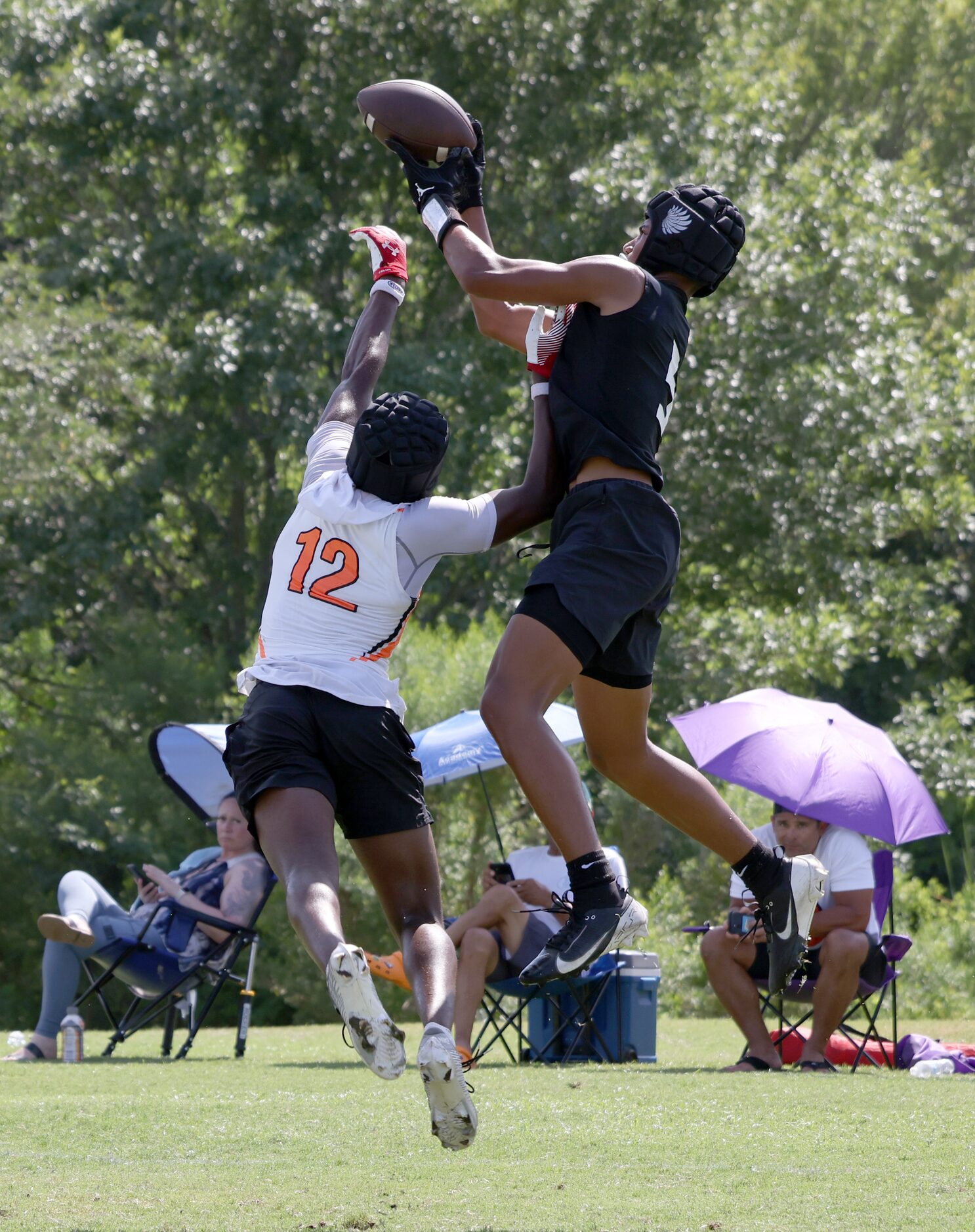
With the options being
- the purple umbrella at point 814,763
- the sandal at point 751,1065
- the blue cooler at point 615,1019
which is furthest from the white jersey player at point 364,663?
the blue cooler at point 615,1019

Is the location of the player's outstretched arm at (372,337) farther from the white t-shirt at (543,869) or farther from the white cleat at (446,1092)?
the white t-shirt at (543,869)

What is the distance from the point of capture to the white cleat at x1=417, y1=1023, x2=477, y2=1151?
3848 mm

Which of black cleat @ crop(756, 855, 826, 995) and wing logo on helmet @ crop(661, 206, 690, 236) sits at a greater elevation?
wing logo on helmet @ crop(661, 206, 690, 236)

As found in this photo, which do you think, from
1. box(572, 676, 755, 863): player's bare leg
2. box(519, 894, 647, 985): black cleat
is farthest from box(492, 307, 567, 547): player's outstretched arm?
box(519, 894, 647, 985): black cleat

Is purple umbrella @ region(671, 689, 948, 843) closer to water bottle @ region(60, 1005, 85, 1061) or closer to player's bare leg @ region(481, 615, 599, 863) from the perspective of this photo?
water bottle @ region(60, 1005, 85, 1061)

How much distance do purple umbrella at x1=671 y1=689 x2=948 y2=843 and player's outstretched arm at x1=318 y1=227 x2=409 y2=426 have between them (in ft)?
11.8

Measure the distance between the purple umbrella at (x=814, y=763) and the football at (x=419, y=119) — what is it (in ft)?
13.7

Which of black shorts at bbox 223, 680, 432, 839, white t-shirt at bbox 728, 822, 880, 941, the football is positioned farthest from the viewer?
white t-shirt at bbox 728, 822, 880, 941

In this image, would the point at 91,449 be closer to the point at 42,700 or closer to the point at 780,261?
the point at 42,700

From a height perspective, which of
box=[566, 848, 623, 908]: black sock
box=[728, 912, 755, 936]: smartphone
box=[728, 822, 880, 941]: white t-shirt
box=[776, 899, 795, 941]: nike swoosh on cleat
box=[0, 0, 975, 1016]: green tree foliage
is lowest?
box=[728, 912, 755, 936]: smartphone

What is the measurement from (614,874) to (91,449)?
1316 cm

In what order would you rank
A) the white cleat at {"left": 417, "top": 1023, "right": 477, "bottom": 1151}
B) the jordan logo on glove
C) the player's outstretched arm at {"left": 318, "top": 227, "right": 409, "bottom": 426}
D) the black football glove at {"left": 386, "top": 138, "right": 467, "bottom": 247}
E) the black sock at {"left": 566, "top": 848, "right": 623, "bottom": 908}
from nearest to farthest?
the white cleat at {"left": 417, "top": 1023, "right": 477, "bottom": 1151} → the black sock at {"left": 566, "top": 848, "right": 623, "bottom": 908} → the black football glove at {"left": 386, "top": 138, "right": 467, "bottom": 247} → the player's outstretched arm at {"left": 318, "top": 227, "right": 409, "bottom": 426} → the jordan logo on glove

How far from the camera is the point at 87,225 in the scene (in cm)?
1805

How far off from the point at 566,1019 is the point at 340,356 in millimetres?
10351
